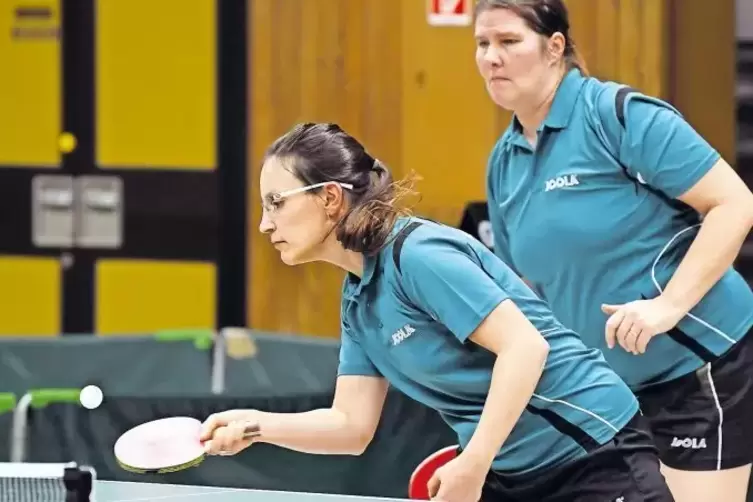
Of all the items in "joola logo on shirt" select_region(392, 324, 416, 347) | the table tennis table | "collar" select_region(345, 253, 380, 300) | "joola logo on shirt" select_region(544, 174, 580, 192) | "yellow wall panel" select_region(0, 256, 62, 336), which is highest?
"joola logo on shirt" select_region(544, 174, 580, 192)

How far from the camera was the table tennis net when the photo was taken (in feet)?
6.95

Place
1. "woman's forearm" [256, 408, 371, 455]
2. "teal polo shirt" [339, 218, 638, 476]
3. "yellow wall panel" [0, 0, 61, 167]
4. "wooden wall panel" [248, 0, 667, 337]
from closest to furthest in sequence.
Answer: "teal polo shirt" [339, 218, 638, 476] → "woman's forearm" [256, 408, 371, 455] → "wooden wall panel" [248, 0, 667, 337] → "yellow wall panel" [0, 0, 61, 167]

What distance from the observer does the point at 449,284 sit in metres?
2.28

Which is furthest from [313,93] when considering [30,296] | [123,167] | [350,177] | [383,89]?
[350,177]

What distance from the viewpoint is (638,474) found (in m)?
2.42

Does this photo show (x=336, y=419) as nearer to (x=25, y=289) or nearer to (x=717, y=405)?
(x=717, y=405)

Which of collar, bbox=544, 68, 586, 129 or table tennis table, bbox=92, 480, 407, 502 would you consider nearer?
table tennis table, bbox=92, 480, 407, 502

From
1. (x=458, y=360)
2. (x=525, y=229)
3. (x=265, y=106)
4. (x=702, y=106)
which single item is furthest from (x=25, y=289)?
(x=458, y=360)

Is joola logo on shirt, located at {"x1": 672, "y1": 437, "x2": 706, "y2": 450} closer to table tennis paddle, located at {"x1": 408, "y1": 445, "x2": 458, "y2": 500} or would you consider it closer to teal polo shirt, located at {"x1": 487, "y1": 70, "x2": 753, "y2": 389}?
teal polo shirt, located at {"x1": 487, "y1": 70, "x2": 753, "y2": 389}

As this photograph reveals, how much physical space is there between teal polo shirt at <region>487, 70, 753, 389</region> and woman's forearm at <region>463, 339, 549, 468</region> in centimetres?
67

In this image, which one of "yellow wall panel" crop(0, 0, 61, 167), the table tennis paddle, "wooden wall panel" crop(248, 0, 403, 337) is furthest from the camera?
"yellow wall panel" crop(0, 0, 61, 167)

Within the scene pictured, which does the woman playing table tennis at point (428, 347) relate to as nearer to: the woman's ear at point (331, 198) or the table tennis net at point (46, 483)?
the woman's ear at point (331, 198)

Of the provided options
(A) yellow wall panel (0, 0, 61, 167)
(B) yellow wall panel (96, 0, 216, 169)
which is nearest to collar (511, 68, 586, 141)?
(B) yellow wall panel (96, 0, 216, 169)

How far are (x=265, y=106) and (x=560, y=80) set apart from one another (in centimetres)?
341
